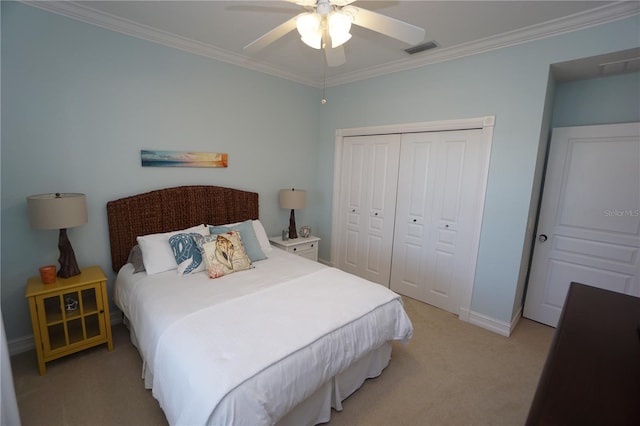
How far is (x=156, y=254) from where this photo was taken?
2.42 m

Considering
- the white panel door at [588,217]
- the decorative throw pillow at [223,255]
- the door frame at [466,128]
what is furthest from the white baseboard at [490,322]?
the decorative throw pillow at [223,255]

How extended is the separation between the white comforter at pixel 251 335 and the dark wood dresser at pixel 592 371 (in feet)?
Result: 3.22

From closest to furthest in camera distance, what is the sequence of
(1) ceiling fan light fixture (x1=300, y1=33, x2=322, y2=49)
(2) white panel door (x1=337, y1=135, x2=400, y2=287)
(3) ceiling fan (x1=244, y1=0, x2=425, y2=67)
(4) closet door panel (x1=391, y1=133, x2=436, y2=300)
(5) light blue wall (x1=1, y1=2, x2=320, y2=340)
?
(3) ceiling fan (x1=244, y1=0, x2=425, y2=67) → (1) ceiling fan light fixture (x1=300, y1=33, x2=322, y2=49) → (5) light blue wall (x1=1, y1=2, x2=320, y2=340) → (4) closet door panel (x1=391, y1=133, x2=436, y2=300) → (2) white panel door (x1=337, y1=135, x2=400, y2=287)

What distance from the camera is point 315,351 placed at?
153cm

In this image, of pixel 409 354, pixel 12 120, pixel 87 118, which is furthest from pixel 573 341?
pixel 12 120

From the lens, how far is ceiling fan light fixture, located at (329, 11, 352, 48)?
4.77 feet

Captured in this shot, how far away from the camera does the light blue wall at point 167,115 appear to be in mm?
2143

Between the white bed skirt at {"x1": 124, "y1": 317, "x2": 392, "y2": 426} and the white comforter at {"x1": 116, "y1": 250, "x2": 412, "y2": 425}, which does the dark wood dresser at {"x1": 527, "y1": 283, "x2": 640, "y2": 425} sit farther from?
the white bed skirt at {"x1": 124, "y1": 317, "x2": 392, "y2": 426}

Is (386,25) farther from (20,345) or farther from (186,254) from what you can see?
(20,345)

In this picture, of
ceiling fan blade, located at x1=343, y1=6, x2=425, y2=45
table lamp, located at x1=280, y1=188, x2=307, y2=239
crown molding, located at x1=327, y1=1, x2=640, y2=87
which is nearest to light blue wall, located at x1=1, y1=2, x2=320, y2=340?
table lamp, located at x1=280, y1=188, x2=307, y2=239

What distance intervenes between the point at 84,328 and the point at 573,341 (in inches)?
117

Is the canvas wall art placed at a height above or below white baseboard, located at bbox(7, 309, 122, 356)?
above

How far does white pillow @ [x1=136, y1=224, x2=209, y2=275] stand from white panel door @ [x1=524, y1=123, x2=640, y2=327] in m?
3.59

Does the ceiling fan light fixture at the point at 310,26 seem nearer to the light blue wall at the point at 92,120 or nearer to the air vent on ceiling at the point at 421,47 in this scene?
the air vent on ceiling at the point at 421,47
